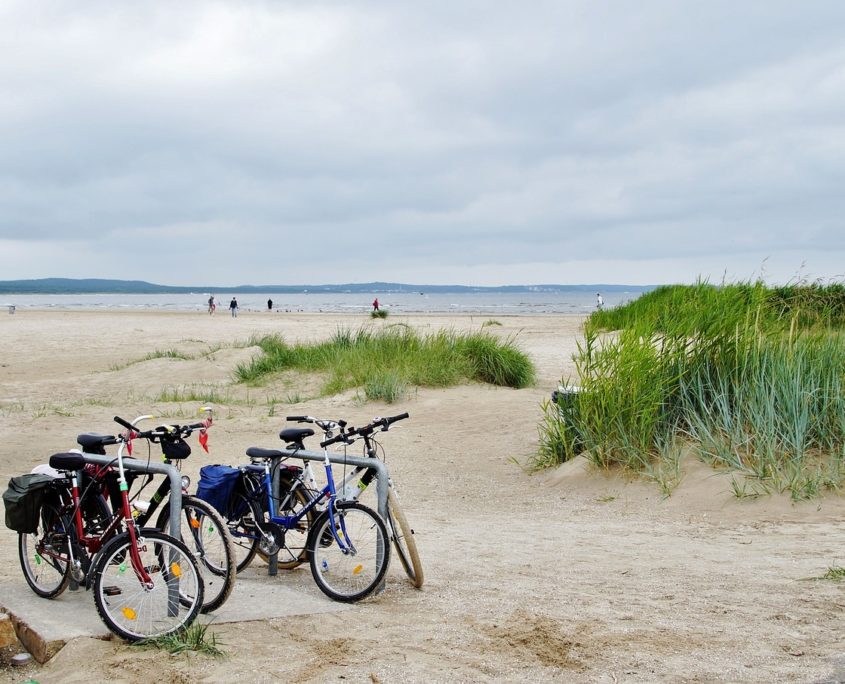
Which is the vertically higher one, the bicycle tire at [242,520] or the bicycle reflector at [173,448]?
the bicycle reflector at [173,448]

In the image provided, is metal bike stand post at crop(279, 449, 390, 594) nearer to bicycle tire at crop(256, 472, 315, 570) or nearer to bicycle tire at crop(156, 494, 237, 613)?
bicycle tire at crop(256, 472, 315, 570)

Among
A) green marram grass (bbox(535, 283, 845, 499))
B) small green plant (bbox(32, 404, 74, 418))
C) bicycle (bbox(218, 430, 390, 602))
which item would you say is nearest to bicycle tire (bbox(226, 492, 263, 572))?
bicycle (bbox(218, 430, 390, 602))

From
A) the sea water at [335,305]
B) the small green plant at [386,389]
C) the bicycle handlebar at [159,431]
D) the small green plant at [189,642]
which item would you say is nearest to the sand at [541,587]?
the small green plant at [189,642]

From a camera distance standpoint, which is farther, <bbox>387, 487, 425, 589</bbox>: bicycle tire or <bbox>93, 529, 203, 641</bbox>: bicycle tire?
<bbox>387, 487, 425, 589</bbox>: bicycle tire

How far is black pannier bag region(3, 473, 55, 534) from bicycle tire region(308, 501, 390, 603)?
156 centimetres

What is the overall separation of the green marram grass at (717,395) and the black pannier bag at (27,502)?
5703 mm

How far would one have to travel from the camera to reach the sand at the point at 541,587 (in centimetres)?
445

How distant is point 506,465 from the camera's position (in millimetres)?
10836

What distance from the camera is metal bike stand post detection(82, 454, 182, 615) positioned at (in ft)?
15.8

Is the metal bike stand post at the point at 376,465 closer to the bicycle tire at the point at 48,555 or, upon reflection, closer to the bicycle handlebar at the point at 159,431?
the bicycle handlebar at the point at 159,431

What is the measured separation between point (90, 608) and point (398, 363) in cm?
1122

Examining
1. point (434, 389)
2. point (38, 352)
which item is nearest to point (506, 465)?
point (434, 389)

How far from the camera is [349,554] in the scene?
5.46 meters

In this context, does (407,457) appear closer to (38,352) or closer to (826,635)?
(826,635)
